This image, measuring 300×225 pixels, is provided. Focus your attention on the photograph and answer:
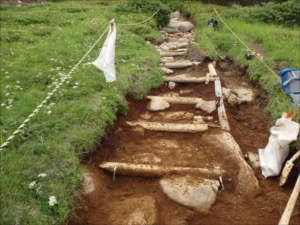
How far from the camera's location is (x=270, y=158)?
4.52m

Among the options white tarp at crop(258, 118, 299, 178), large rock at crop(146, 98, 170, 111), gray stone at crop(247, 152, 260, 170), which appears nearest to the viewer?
white tarp at crop(258, 118, 299, 178)

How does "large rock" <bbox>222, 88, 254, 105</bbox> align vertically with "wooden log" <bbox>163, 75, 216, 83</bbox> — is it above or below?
below

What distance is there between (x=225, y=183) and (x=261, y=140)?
170 centimetres

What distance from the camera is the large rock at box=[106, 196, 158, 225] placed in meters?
3.41

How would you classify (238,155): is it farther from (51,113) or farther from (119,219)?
(51,113)

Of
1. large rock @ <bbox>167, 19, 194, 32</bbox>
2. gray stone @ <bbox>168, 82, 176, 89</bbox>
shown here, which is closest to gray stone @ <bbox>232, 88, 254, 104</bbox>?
gray stone @ <bbox>168, 82, 176, 89</bbox>

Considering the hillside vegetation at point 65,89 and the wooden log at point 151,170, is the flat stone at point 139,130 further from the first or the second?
the wooden log at point 151,170

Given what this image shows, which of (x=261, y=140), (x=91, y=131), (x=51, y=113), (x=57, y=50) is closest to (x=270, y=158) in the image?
(x=261, y=140)

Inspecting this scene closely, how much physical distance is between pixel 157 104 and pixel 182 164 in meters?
2.12

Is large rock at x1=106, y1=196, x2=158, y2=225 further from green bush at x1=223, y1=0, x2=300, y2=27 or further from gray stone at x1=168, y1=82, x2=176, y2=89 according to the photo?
green bush at x1=223, y1=0, x2=300, y2=27

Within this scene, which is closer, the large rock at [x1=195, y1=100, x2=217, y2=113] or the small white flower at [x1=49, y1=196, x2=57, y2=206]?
the small white flower at [x1=49, y1=196, x2=57, y2=206]

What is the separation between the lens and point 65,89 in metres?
5.55

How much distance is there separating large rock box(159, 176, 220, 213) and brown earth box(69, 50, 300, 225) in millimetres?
82

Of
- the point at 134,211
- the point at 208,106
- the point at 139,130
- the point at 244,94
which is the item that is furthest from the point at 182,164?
the point at 244,94
